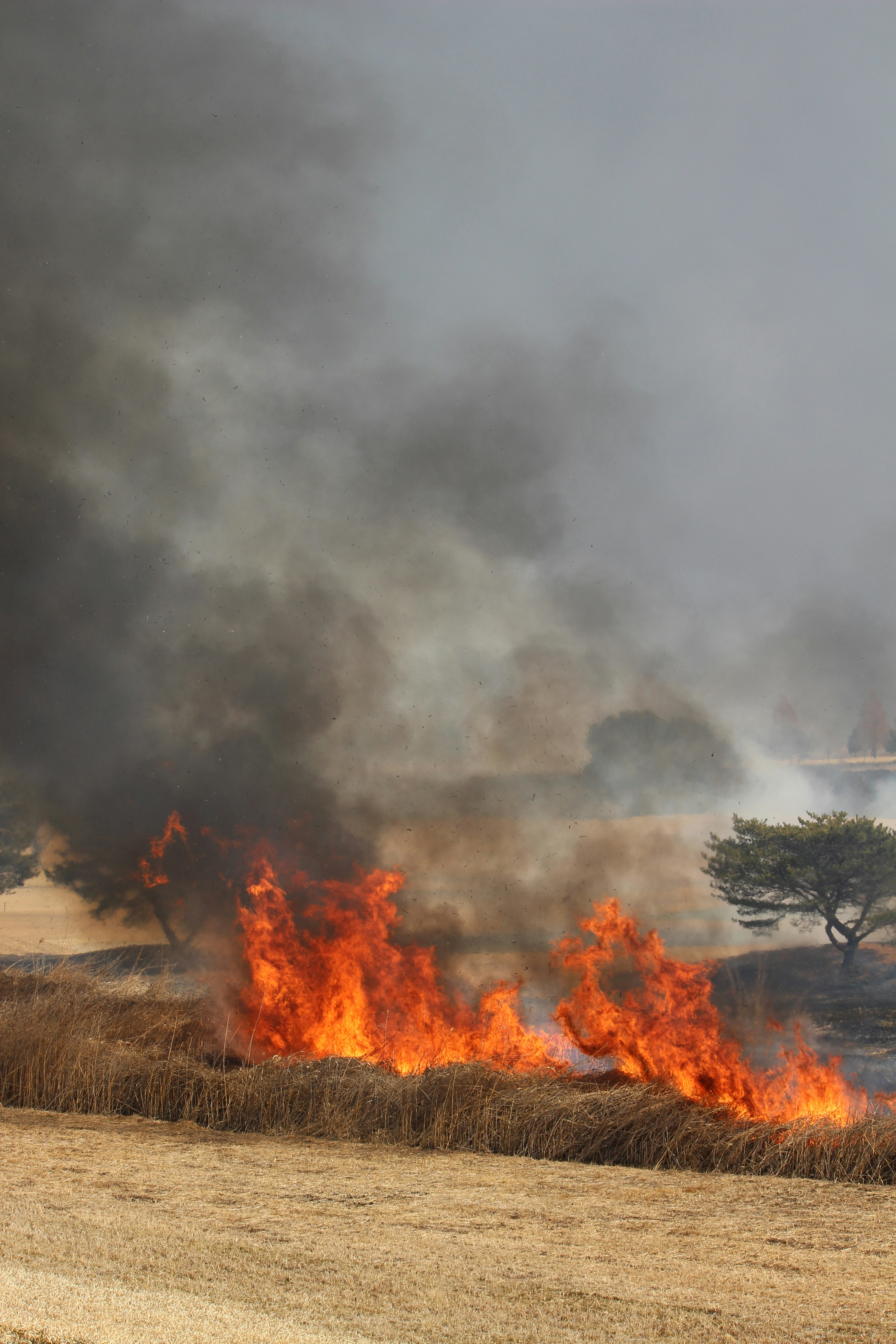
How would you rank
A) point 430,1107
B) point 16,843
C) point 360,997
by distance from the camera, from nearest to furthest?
point 430,1107 < point 360,997 < point 16,843

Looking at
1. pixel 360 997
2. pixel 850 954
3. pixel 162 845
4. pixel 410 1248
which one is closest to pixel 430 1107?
pixel 410 1248

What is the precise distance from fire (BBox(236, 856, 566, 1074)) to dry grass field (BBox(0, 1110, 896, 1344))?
5.08 metres

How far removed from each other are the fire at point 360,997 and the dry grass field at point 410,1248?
5077 millimetres

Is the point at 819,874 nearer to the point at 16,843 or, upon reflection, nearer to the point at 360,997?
the point at 360,997

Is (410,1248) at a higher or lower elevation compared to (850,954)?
lower

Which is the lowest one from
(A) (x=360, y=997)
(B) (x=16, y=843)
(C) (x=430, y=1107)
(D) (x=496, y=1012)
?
(C) (x=430, y=1107)

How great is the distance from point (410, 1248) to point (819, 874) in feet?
64.8

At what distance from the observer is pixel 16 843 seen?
32750mm

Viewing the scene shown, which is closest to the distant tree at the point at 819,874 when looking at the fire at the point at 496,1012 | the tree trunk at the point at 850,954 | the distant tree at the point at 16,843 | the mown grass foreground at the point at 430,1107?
the tree trunk at the point at 850,954

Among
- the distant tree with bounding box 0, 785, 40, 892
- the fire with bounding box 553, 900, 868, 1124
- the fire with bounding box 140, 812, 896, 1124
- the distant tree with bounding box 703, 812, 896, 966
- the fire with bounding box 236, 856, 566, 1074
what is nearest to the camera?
the fire with bounding box 553, 900, 868, 1124

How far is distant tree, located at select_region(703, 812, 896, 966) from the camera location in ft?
83.7

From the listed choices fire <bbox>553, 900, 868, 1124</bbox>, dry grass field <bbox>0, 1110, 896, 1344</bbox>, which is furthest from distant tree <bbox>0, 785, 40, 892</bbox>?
fire <bbox>553, 900, 868, 1124</bbox>

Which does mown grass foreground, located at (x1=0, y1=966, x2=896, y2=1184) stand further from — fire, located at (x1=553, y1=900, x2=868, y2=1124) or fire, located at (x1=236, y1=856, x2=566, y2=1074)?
fire, located at (x1=236, y1=856, x2=566, y2=1074)

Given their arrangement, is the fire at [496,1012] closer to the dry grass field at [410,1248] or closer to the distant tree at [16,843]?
the dry grass field at [410,1248]
